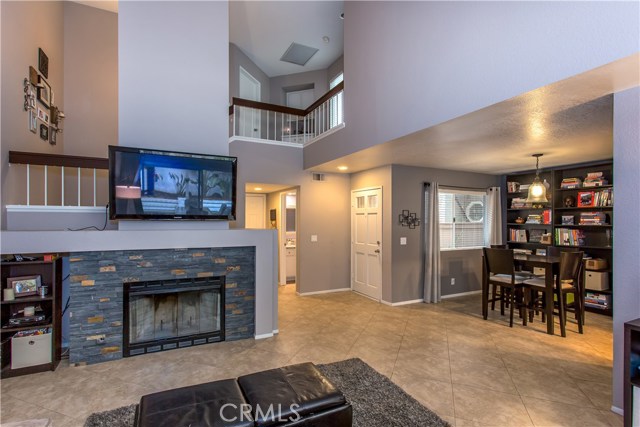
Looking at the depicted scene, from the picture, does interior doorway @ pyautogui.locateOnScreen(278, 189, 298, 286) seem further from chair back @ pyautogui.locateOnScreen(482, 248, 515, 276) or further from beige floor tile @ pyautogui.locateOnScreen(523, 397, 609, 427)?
beige floor tile @ pyautogui.locateOnScreen(523, 397, 609, 427)

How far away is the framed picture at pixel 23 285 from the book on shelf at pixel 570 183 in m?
7.67

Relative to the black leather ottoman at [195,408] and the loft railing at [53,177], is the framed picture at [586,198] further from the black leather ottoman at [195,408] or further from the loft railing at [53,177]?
the loft railing at [53,177]

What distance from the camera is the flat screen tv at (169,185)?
3.23m

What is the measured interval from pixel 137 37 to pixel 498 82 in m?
3.76

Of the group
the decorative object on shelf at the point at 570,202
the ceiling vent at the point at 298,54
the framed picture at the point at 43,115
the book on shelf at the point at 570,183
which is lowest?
the decorative object on shelf at the point at 570,202

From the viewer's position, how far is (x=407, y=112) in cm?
344

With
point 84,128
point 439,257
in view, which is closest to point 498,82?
point 439,257

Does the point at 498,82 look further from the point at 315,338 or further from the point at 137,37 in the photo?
the point at 137,37

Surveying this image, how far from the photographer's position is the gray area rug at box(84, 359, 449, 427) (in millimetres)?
2248

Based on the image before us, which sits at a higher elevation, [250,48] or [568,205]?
[250,48]

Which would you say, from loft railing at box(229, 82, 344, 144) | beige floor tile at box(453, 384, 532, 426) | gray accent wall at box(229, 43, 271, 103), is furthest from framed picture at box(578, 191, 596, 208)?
gray accent wall at box(229, 43, 271, 103)

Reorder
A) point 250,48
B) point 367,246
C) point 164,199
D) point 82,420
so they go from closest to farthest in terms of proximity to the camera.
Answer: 1. point 82,420
2. point 164,199
3. point 367,246
4. point 250,48

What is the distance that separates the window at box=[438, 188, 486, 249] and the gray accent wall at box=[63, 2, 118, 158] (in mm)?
5842

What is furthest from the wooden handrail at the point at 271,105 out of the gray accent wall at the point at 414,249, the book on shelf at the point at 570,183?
the book on shelf at the point at 570,183
